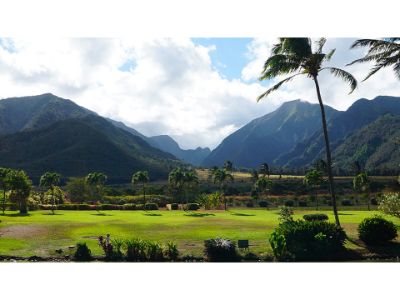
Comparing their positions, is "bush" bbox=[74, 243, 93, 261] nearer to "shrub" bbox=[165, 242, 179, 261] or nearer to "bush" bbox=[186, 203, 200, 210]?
"shrub" bbox=[165, 242, 179, 261]

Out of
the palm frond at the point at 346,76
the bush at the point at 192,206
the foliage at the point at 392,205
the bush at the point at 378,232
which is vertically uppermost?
the palm frond at the point at 346,76

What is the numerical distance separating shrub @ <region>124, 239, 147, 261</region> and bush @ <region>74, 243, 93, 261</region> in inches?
90.8

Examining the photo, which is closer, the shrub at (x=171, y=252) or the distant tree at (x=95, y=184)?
the shrub at (x=171, y=252)

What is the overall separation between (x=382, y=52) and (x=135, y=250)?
22436mm

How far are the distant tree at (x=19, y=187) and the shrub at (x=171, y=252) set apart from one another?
42390 mm

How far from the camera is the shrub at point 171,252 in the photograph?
2666 centimetres

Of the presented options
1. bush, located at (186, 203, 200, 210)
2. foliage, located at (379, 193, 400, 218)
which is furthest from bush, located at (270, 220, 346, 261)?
bush, located at (186, 203, 200, 210)

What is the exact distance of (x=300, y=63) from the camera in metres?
32.2

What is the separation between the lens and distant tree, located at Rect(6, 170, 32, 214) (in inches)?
2442

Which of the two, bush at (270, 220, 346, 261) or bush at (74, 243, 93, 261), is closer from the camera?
bush at (270, 220, 346, 261)

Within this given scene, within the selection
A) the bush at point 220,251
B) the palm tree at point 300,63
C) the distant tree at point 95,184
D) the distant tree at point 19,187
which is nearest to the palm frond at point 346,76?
the palm tree at point 300,63

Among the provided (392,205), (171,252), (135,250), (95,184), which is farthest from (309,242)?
(95,184)

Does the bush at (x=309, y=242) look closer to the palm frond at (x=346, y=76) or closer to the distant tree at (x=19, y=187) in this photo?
the palm frond at (x=346, y=76)
